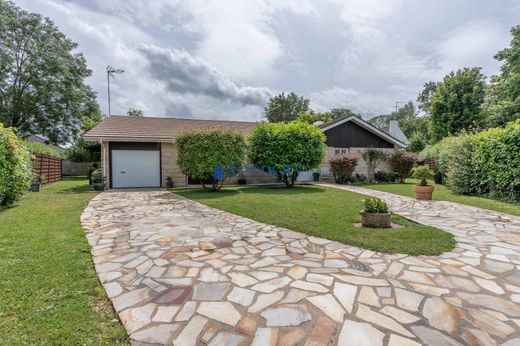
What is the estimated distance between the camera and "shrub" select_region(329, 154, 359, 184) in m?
14.8

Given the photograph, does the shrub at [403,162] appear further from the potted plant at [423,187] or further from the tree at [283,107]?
the tree at [283,107]

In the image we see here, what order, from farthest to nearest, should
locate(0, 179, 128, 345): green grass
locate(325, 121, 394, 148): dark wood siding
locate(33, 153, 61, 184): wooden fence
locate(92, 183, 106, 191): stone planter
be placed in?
locate(325, 121, 394, 148): dark wood siding → locate(33, 153, 61, 184): wooden fence → locate(92, 183, 106, 191): stone planter → locate(0, 179, 128, 345): green grass

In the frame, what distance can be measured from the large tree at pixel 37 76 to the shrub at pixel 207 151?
17.5 m

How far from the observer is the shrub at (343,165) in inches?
583

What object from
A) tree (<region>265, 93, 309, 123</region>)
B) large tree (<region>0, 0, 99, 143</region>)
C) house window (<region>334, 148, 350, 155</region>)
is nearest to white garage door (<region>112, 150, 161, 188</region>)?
house window (<region>334, 148, 350, 155</region>)

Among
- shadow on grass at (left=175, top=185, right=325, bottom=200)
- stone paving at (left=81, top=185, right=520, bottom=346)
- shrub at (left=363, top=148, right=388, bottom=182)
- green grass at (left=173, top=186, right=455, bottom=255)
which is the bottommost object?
stone paving at (left=81, top=185, right=520, bottom=346)

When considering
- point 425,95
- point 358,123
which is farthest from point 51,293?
point 425,95

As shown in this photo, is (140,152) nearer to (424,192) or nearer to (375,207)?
(375,207)

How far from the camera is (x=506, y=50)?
19500 mm

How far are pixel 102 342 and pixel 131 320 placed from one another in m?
0.29

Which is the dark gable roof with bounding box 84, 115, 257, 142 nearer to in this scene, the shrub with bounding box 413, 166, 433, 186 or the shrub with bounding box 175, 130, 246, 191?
the shrub with bounding box 175, 130, 246, 191

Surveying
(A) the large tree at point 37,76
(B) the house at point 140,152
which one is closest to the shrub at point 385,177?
(B) the house at point 140,152

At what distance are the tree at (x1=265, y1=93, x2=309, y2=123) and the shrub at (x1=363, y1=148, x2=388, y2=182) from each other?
21679 mm

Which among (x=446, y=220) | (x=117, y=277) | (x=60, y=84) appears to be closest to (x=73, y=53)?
(x=60, y=84)
